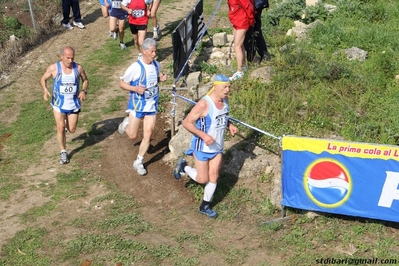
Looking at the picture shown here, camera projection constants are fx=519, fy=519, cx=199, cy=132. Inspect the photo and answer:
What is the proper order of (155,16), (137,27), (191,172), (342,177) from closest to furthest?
1. (342,177)
2. (191,172)
3. (137,27)
4. (155,16)

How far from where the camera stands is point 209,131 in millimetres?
6711

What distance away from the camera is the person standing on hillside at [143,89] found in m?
7.69

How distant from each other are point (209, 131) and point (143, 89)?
1.50 meters

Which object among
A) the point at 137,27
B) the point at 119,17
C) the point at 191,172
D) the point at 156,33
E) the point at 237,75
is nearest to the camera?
the point at 191,172

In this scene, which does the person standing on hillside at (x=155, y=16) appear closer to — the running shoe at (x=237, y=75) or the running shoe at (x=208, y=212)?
the running shoe at (x=237, y=75)

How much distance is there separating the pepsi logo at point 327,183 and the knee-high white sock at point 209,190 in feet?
4.05

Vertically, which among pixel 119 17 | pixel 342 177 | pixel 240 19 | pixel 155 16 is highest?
pixel 240 19

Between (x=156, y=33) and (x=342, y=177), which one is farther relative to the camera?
(x=156, y=33)

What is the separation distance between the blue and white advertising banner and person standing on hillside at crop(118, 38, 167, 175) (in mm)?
2379

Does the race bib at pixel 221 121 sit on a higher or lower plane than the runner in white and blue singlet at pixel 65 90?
higher

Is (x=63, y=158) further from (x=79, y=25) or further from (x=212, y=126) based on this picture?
(x=79, y=25)

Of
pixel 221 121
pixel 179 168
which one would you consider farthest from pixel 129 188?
pixel 221 121

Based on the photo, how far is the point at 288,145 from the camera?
6430 mm

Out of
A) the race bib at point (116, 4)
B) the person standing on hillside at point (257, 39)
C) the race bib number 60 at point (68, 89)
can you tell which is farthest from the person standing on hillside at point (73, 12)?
the race bib number 60 at point (68, 89)
